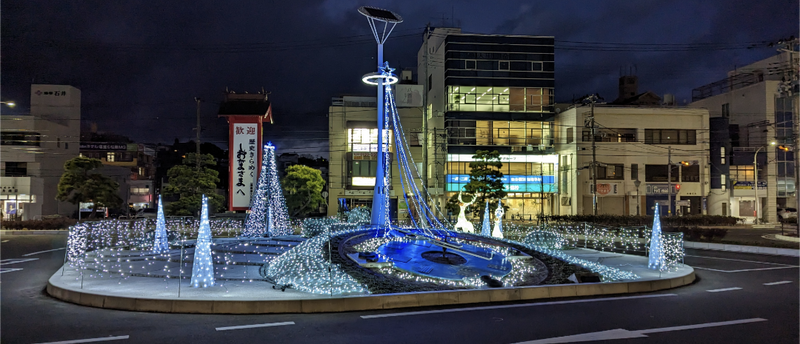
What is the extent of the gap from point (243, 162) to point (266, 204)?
12375 millimetres

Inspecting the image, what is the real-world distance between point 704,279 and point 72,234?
18.0 metres

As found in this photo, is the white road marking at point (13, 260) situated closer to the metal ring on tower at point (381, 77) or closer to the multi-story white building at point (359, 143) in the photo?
the metal ring on tower at point (381, 77)

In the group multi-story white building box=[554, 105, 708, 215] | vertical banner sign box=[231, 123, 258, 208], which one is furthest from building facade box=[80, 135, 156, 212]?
multi-story white building box=[554, 105, 708, 215]

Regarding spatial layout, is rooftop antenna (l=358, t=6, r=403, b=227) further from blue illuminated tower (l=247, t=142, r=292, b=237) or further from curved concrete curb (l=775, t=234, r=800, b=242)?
curved concrete curb (l=775, t=234, r=800, b=242)

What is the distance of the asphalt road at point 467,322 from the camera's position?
7.19 meters

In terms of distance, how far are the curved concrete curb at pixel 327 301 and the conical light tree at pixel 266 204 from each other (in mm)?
12043

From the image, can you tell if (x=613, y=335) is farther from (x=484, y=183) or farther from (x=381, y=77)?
(x=484, y=183)

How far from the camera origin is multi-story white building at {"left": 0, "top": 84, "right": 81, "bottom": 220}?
4125 centimetres

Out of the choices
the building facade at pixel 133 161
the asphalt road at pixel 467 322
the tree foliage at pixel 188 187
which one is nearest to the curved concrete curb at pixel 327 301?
the asphalt road at pixel 467 322

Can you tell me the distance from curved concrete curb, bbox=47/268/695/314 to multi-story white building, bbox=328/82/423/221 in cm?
3373

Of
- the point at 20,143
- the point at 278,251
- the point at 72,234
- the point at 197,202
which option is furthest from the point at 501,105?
the point at 20,143

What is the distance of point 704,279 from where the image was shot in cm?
1309

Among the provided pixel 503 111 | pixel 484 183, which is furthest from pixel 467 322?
pixel 503 111

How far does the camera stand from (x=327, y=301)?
29.5 feet
